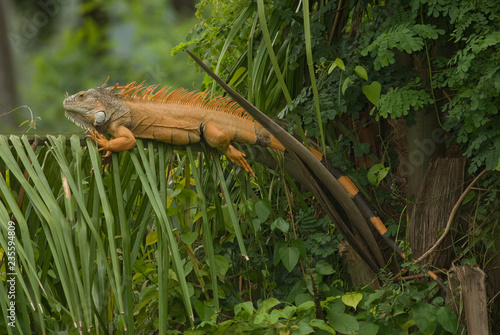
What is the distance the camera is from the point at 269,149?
273 centimetres

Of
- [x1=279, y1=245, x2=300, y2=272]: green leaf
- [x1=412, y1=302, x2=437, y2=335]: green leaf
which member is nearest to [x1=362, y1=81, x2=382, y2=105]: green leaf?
[x1=279, y1=245, x2=300, y2=272]: green leaf

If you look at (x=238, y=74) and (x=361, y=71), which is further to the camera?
(x=238, y=74)

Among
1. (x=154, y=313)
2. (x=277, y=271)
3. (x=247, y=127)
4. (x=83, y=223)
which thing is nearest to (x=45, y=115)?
(x=83, y=223)

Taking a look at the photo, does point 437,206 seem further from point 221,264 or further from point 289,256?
point 221,264

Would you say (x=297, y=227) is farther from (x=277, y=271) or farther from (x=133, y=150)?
(x=133, y=150)

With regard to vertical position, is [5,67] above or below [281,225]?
above

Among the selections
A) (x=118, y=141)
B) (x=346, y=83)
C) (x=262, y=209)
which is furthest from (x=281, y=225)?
(x=118, y=141)

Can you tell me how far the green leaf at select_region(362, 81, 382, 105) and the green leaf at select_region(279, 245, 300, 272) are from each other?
2.25ft

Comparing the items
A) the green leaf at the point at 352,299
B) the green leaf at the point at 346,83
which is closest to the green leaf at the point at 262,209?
the green leaf at the point at 352,299

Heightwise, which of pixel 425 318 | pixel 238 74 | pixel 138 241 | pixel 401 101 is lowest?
pixel 425 318

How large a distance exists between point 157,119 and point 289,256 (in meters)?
0.78

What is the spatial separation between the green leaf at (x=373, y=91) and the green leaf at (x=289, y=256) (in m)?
0.69

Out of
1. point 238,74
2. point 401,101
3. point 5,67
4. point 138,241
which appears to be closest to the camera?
point 138,241

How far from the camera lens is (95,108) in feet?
8.06
